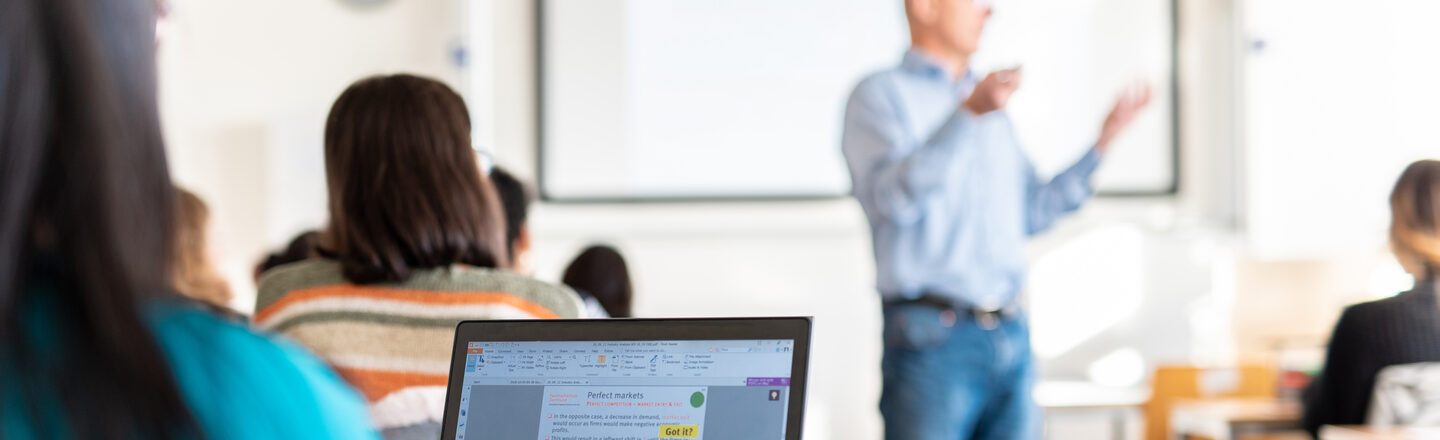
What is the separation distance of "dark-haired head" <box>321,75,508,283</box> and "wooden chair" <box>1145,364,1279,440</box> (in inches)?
120

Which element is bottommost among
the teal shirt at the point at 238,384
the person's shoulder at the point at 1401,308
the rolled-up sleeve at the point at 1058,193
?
the person's shoulder at the point at 1401,308

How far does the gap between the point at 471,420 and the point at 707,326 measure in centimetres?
21

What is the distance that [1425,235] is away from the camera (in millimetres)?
2857

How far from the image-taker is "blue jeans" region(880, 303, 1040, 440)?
248 cm

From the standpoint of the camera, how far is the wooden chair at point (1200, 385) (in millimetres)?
4098

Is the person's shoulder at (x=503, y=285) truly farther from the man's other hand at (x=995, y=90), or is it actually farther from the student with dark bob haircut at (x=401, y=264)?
the man's other hand at (x=995, y=90)

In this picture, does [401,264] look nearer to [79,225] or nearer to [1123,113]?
[79,225]

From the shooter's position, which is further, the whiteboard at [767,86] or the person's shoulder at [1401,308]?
the whiteboard at [767,86]

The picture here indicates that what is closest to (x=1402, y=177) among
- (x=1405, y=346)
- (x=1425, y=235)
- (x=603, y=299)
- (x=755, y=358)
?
(x=1425, y=235)

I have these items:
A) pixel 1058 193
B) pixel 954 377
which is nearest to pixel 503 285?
pixel 954 377

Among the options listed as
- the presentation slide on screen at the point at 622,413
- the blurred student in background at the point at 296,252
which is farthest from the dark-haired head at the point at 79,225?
the blurred student in background at the point at 296,252

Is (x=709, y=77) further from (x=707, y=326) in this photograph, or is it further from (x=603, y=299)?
(x=707, y=326)

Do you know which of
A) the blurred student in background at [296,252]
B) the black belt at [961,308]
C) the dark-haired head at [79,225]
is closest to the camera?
the dark-haired head at [79,225]

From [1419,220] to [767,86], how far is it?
8.69 ft
